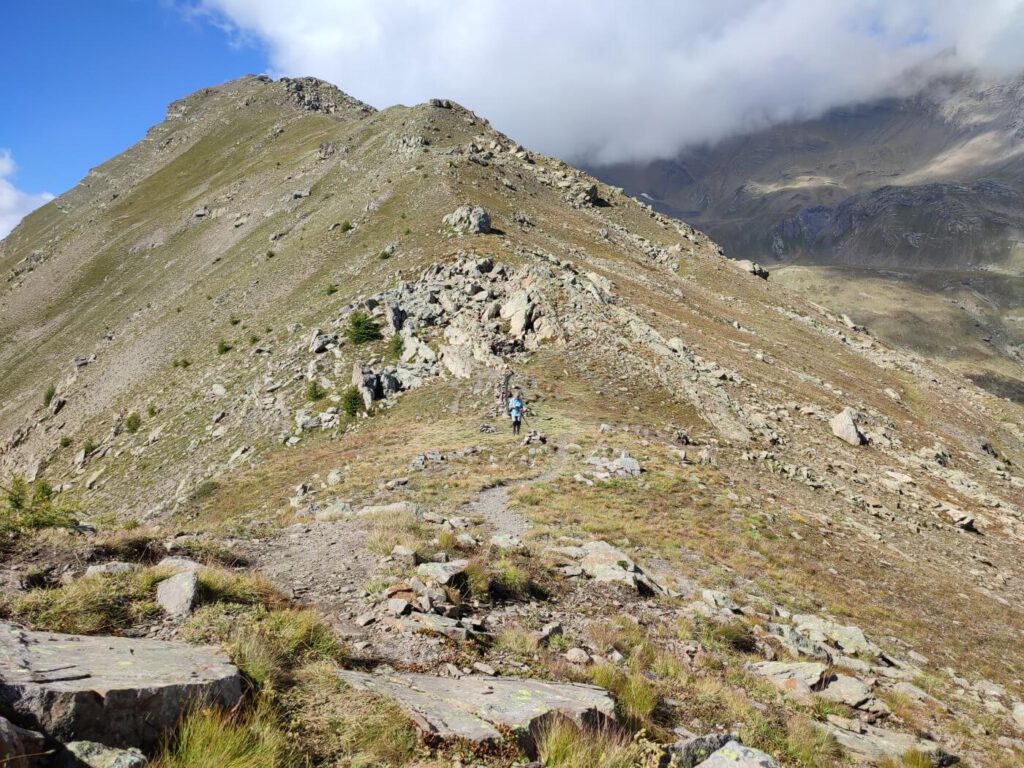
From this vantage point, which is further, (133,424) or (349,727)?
(133,424)

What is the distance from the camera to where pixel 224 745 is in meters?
4.49

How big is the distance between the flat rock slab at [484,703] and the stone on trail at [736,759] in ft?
3.94

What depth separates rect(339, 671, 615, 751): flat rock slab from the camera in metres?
5.45

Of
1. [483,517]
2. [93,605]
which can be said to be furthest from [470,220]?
[93,605]

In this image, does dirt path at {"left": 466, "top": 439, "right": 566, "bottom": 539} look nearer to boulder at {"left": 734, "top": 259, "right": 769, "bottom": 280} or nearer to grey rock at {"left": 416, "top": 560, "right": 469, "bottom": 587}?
grey rock at {"left": 416, "top": 560, "right": 469, "bottom": 587}

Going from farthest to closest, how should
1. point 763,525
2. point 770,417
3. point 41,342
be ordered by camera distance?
1. point 41,342
2. point 770,417
3. point 763,525

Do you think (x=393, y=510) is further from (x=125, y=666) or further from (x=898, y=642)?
(x=898, y=642)

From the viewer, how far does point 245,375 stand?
38500 mm

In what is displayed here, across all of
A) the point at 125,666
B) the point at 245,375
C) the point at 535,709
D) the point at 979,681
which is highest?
the point at 245,375

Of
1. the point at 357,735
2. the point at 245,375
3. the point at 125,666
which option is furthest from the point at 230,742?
the point at 245,375

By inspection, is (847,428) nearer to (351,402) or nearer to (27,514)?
(351,402)

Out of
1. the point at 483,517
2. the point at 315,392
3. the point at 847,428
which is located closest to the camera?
the point at 483,517

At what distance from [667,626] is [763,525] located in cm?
985

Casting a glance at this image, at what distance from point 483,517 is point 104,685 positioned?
44.0ft
